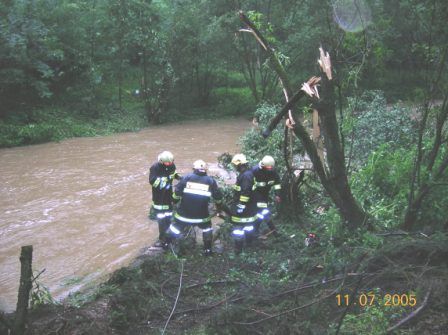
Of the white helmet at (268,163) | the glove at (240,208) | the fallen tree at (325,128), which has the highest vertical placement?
the fallen tree at (325,128)

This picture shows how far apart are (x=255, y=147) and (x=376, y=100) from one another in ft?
10.3

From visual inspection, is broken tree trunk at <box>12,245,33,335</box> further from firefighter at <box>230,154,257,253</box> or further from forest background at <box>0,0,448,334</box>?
forest background at <box>0,0,448,334</box>

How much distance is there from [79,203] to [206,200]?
4717 mm

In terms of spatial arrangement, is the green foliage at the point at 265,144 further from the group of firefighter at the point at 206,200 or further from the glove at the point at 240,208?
the glove at the point at 240,208

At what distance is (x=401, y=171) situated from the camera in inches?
286

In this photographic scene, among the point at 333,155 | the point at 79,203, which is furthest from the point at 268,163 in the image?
the point at 79,203

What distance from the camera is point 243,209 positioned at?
24.4 feet

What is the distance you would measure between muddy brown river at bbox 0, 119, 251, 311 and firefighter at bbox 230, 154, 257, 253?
6.31 feet

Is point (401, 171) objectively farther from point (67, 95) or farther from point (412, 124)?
point (67, 95)

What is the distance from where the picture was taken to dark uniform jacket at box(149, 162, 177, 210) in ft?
25.7

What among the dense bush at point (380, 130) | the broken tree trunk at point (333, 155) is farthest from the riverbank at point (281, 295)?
the dense bush at point (380, 130)

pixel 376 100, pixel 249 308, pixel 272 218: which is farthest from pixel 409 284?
pixel 376 100

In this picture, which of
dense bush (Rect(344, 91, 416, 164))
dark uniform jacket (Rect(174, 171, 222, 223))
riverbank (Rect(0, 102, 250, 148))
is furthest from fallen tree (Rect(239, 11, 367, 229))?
riverbank (Rect(0, 102, 250, 148))

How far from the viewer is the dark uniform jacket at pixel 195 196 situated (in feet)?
23.9
